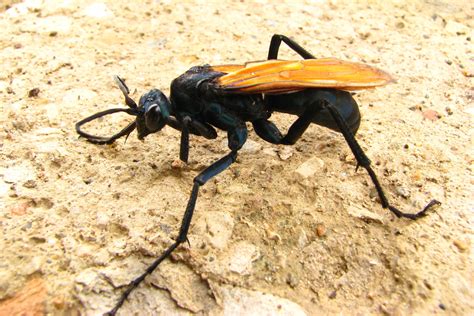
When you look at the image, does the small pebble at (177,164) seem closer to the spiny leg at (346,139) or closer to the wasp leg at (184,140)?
the wasp leg at (184,140)

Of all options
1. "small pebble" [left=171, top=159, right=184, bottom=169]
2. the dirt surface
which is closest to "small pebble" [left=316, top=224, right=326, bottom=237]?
the dirt surface

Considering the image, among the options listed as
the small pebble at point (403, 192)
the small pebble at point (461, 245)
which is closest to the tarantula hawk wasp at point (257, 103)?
the small pebble at point (403, 192)

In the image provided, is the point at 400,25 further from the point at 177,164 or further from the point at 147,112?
the point at 147,112

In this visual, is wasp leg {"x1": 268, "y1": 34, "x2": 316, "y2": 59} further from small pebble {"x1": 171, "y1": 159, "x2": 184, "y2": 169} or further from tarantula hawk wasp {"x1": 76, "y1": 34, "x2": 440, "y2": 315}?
small pebble {"x1": 171, "y1": 159, "x2": 184, "y2": 169}

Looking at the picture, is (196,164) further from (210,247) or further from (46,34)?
(46,34)

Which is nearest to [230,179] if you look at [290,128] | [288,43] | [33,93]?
[290,128]

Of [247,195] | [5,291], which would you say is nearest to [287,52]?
[247,195]
